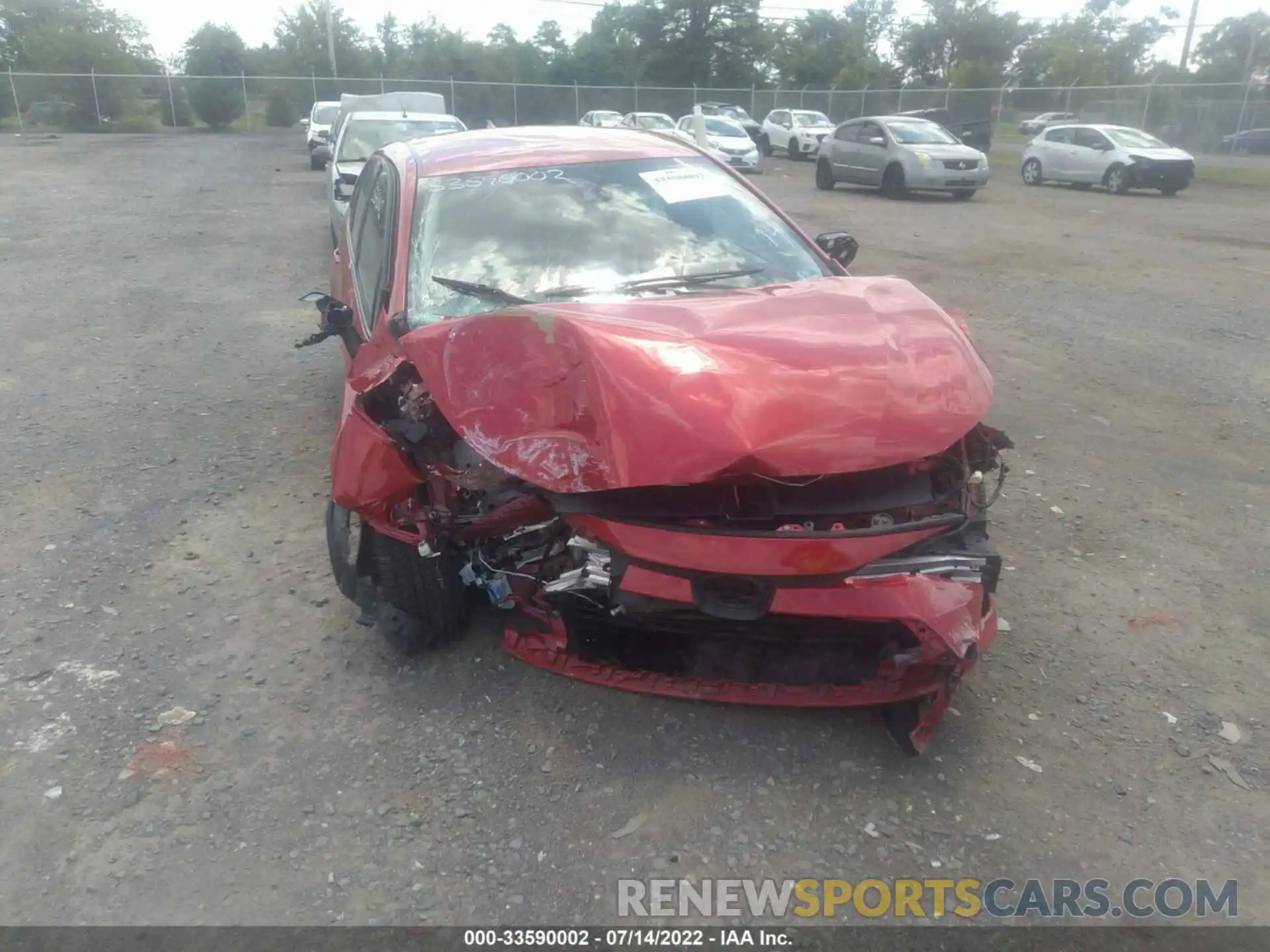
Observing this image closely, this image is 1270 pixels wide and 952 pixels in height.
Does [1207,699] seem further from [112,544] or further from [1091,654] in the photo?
[112,544]

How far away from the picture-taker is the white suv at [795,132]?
92.3 ft

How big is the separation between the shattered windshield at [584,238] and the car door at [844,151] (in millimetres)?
16009

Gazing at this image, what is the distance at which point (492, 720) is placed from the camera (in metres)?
3.17

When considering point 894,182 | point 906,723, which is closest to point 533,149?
point 906,723

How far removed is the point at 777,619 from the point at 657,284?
60.8 inches

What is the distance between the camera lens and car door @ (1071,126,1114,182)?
19609 millimetres

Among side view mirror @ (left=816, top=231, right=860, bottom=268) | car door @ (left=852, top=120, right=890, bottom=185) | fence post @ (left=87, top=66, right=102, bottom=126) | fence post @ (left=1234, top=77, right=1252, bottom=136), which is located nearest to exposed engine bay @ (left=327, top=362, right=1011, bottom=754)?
side view mirror @ (left=816, top=231, right=860, bottom=268)

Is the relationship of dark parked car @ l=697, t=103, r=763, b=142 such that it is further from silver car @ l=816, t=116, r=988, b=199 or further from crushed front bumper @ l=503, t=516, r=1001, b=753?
crushed front bumper @ l=503, t=516, r=1001, b=753

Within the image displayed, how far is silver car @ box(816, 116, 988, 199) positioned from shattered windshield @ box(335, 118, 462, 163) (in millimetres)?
9646

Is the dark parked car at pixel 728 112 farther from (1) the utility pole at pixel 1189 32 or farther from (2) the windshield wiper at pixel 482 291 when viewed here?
(2) the windshield wiper at pixel 482 291

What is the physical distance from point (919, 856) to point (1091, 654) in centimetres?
137

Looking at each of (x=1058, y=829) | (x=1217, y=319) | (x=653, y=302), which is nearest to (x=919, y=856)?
(x=1058, y=829)

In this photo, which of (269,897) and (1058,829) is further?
(1058,829)

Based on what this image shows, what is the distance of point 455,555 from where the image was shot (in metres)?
3.32
